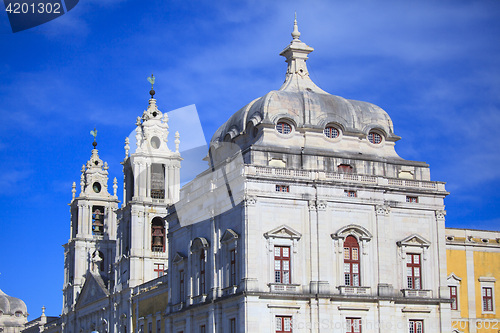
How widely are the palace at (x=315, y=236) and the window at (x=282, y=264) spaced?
0.06 metres

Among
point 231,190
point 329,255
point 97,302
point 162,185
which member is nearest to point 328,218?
point 329,255

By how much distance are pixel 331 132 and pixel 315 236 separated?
870cm

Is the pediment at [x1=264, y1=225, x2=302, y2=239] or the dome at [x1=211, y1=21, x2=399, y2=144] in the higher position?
the dome at [x1=211, y1=21, x2=399, y2=144]

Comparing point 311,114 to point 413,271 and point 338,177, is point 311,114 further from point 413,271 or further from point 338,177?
point 413,271

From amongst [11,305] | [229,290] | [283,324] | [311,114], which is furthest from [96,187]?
[283,324]

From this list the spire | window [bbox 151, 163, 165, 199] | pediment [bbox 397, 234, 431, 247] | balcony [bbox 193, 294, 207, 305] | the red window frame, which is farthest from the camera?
window [bbox 151, 163, 165, 199]

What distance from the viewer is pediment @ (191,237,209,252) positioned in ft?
203

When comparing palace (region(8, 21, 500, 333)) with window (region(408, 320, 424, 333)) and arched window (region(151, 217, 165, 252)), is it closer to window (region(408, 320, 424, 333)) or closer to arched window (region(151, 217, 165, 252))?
window (region(408, 320, 424, 333))

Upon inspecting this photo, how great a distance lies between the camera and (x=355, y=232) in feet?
197

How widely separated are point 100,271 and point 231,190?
46296 mm

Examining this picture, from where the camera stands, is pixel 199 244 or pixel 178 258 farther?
pixel 178 258

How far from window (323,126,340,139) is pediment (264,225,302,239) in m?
8.74

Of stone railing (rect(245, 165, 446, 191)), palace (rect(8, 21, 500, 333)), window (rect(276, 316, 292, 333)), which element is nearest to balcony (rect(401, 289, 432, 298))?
palace (rect(8, 21, 500, 333))

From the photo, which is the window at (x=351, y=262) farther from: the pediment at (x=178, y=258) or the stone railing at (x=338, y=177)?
the pediment at (x=178, y=258)
